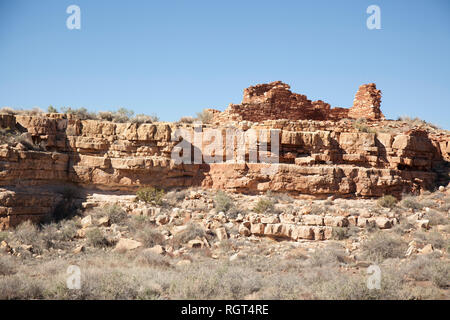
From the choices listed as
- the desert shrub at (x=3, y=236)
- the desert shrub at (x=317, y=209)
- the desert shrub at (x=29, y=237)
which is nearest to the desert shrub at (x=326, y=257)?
the desert shrub at (x=317, y=209)

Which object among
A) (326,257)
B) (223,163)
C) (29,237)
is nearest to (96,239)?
(29,237)

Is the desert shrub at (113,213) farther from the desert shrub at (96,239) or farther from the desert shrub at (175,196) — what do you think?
the desert shrub at (175,196)

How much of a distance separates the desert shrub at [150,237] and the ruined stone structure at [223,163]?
9.35 feet

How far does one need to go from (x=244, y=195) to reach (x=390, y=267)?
18.8 ft

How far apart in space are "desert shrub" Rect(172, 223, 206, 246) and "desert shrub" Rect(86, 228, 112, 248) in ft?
6.92

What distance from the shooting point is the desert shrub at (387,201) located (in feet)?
40.9

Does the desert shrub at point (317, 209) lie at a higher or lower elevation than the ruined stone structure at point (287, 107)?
lower

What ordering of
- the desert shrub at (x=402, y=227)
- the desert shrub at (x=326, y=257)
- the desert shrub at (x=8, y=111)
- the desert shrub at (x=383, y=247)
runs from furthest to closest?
the desert shrub at (x=8, y=111), the desert shrub at (x=402, y=227), the desert shrub at (x=383, y=247), the desert shrub at (x=326, y=257)

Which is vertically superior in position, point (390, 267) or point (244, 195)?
point (244, 195)

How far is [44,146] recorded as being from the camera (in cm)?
1277

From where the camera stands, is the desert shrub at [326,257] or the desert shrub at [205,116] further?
the desert shrub at [205,116]

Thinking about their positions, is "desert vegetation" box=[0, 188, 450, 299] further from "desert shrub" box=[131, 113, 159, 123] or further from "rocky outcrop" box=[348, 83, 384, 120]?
"rocky outcrop" box=[348, 83, 384, 120]
